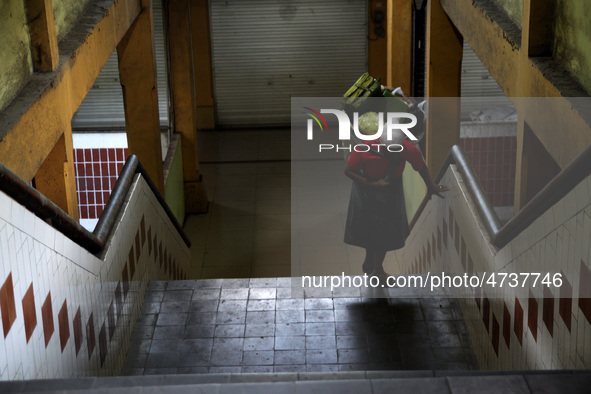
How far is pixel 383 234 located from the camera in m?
6.69

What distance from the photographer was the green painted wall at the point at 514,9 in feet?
23.0

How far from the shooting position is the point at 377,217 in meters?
6.59

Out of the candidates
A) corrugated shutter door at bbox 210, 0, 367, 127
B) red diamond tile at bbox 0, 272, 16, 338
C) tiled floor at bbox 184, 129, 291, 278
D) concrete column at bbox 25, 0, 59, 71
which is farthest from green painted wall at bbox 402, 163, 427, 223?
red diamond tile at bbox 0, 272, 16, 338

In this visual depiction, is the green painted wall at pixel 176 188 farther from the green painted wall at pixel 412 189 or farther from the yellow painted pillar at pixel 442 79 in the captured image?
the yellow painted pillar at pixel 442 79

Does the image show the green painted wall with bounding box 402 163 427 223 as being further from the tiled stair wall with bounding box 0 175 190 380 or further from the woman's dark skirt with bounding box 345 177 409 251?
the tiled stair wall with bounding box 0 175 190 380

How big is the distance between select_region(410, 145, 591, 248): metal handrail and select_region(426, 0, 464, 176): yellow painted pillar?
2829 millimetres

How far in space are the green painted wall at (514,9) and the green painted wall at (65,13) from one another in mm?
3998

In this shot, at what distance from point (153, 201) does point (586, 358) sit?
15.4 ft

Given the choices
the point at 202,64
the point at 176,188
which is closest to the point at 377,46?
the point at 202,64

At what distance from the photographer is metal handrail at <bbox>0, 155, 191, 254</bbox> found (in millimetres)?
3986

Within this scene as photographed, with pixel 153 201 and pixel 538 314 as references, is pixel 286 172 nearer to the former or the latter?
pixel 153 201

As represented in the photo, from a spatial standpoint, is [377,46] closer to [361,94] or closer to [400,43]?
[400,43]

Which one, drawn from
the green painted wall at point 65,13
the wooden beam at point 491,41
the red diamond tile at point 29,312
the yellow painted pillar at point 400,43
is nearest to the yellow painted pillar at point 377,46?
the yellow painted pillar at point 400,43

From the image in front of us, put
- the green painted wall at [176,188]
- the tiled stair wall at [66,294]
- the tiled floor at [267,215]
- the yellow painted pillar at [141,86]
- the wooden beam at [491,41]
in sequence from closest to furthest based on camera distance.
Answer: the tiled stair wall at [66,294] → the wooden beam at [491,41] → the yellow painted pillar at [141,86] → the tiled floor at [267,215] → the green painted wall at [176,188]
